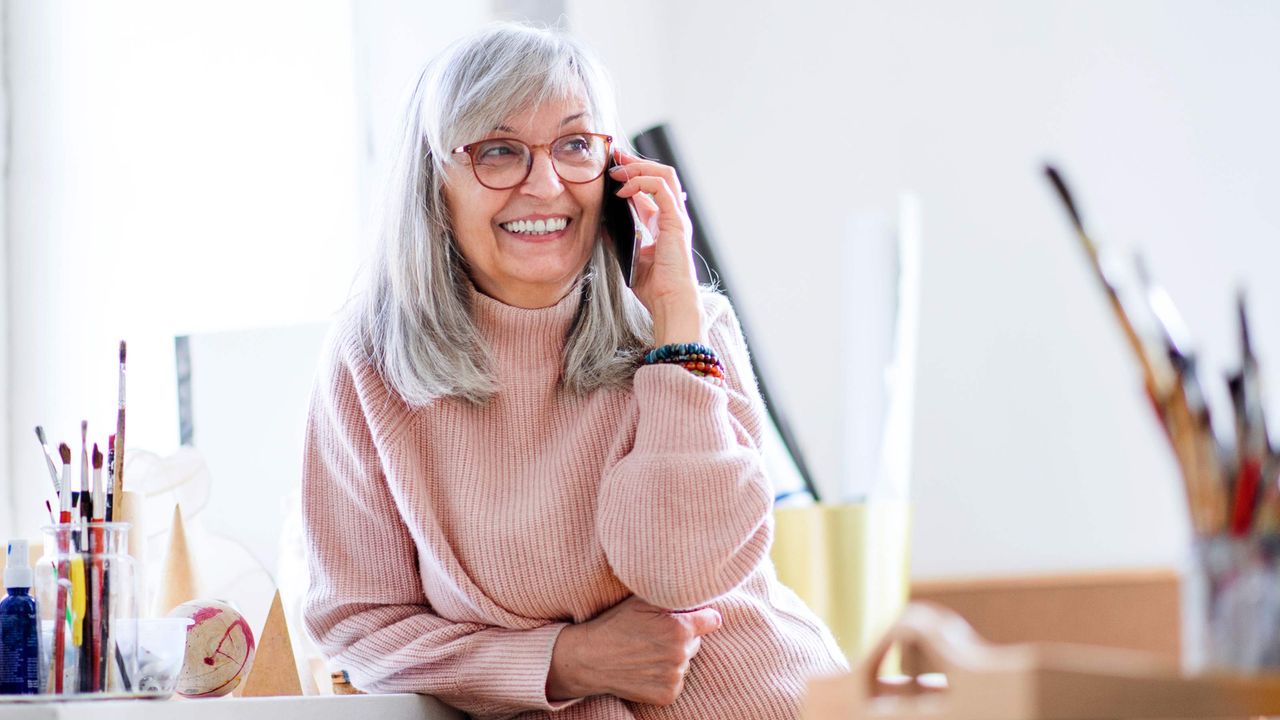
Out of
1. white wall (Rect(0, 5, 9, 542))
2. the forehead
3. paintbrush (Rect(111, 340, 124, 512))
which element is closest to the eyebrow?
the forehead

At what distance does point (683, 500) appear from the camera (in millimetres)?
1305

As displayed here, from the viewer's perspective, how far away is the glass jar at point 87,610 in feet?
3.62

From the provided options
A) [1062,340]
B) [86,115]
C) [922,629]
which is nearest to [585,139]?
[922,629]

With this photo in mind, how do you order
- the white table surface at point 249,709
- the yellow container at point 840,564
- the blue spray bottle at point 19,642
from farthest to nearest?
1. the yellow container at point 840,564
2. the blue spray bottle at point 19,642
3. the white table surface at point 249,709

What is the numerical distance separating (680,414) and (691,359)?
0.24 feet

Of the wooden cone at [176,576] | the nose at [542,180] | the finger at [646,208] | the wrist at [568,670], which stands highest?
the nose at [542,180]

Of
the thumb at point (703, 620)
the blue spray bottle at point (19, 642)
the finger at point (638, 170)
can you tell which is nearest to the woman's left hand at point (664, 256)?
the finger at point (638, 170)

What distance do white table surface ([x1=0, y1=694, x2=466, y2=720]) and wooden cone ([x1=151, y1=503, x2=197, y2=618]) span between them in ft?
1.26

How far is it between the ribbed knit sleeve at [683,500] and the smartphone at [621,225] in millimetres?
192

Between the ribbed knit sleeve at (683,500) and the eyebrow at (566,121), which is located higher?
the eyebrow at (566,121)

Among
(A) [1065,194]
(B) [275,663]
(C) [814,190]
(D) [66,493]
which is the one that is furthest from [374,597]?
(C) [814,190]

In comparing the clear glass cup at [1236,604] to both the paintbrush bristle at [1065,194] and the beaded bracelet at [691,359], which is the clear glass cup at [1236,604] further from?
the beaded bracelet at [691,359]

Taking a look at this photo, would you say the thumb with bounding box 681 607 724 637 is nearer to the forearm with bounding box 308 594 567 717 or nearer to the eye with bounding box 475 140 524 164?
the forearm with bounding box 308 594 567 717

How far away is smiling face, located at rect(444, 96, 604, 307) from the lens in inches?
58.2
